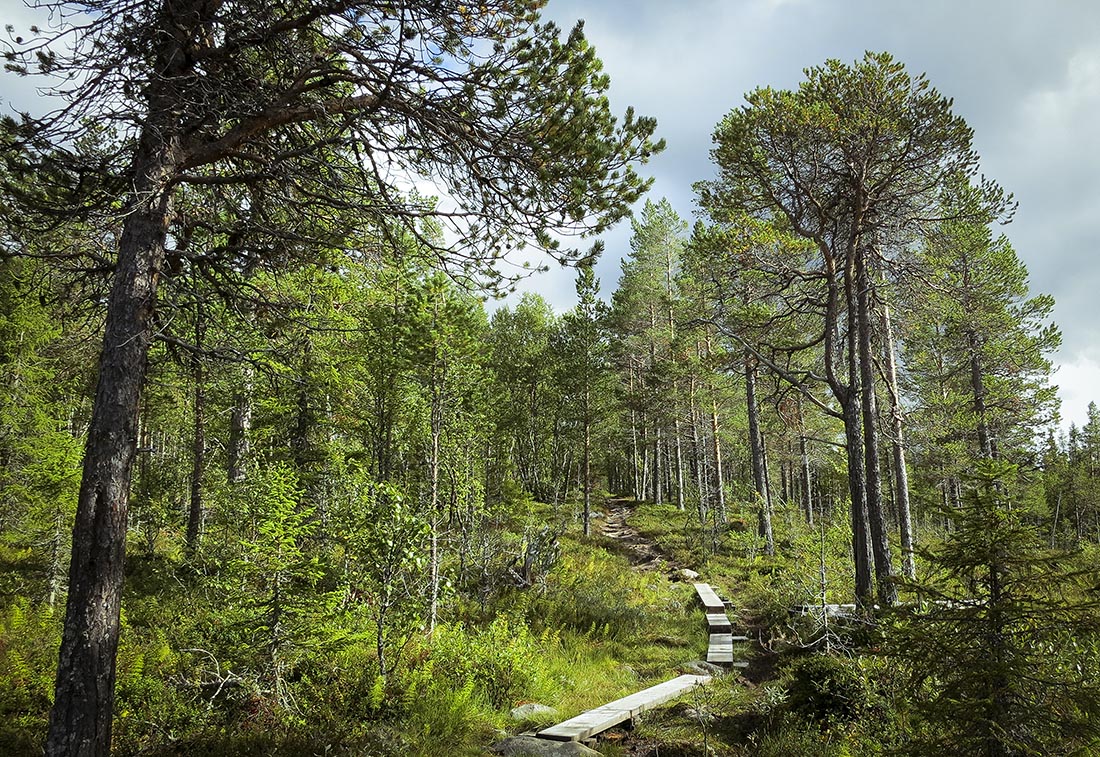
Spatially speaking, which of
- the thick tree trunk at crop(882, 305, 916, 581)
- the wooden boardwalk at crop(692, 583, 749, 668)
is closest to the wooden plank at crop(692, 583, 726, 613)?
the wooden boardwalk at crop(692, 583, 749, 668)

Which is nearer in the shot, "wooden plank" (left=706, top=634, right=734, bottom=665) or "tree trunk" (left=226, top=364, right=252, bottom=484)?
"wooden plank" (left=706, top=634, right=734, bottom=665)

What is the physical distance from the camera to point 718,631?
12.1 meters

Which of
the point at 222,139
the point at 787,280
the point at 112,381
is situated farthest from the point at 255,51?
the point at 787,280

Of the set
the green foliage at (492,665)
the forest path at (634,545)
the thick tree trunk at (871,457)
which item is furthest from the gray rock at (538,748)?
the forest path at (634,545)

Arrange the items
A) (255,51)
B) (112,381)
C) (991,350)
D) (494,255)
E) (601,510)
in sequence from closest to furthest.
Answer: (112,381) < (255,51) < (494,255) < (991,350) < (601,510)

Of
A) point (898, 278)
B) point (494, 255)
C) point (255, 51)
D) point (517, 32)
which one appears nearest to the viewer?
point (517, 32)

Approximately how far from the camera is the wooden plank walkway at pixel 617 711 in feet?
21.9

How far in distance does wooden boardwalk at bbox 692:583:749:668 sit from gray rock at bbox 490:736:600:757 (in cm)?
479

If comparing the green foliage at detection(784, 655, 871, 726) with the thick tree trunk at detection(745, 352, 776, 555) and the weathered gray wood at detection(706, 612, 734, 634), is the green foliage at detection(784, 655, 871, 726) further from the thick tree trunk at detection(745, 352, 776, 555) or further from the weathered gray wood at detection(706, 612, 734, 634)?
the thick tree trunk at detection(745, 352, 776, 555)

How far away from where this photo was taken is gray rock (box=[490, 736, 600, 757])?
604cm

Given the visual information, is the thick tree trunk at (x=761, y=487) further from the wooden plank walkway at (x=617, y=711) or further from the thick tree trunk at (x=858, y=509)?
the wooden plank walkway at (x=617, y=711)

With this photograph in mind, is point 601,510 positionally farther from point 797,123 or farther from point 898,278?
point 797,123

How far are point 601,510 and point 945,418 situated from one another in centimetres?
1805

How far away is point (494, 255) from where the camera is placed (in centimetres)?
597
